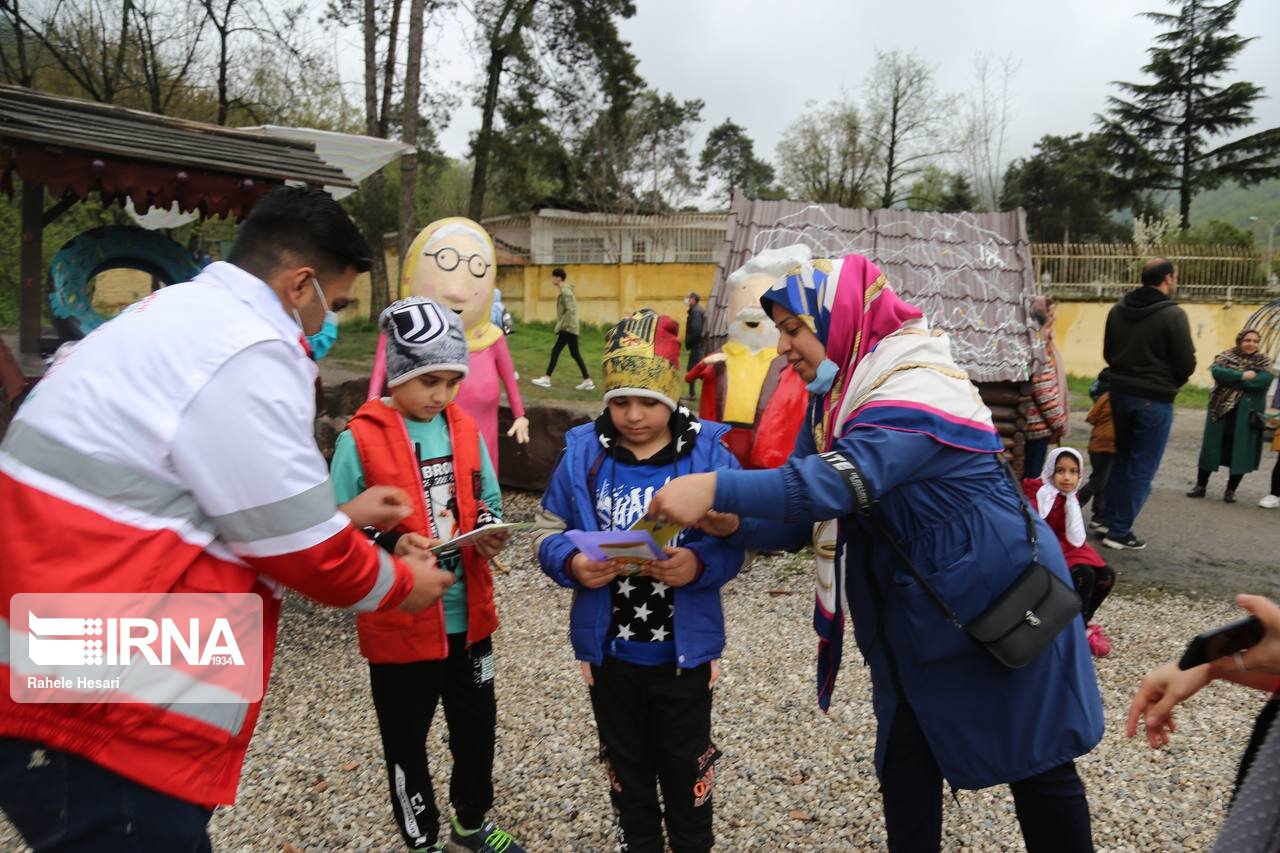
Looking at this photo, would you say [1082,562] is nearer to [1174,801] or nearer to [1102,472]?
[1174,801]

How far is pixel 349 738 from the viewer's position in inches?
138

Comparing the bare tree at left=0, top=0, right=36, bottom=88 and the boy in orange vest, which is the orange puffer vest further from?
the bare tree at left=0, top=0, right=36, bottom=88

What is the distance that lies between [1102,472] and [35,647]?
22.3ft

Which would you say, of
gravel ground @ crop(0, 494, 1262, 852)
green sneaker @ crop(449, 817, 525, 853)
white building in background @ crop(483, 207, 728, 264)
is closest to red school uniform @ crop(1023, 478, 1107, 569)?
gravel ground @ crop(0, 494, 1262, 852)

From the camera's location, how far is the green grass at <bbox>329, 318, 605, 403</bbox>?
1227cm

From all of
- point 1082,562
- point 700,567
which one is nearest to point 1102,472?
point 1082,562

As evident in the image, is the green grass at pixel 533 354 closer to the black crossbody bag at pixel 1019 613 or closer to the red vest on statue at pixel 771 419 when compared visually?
the red vest on statue at pixel 771 419

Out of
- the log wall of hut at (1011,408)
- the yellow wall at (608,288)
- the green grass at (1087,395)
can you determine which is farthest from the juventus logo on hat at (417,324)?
the yellow wall at (608,288)

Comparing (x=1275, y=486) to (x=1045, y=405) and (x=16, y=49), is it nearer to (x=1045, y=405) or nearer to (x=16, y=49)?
(x=1045, y=405)

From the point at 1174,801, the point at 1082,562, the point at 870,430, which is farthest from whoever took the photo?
the point at 1082,562

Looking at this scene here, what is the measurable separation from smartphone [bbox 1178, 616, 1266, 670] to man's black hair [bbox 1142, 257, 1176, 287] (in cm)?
539

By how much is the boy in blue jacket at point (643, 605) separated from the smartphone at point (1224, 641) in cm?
117

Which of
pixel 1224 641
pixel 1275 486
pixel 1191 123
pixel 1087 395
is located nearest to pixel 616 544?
pixel 1224 641

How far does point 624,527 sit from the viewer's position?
2.44 metres
